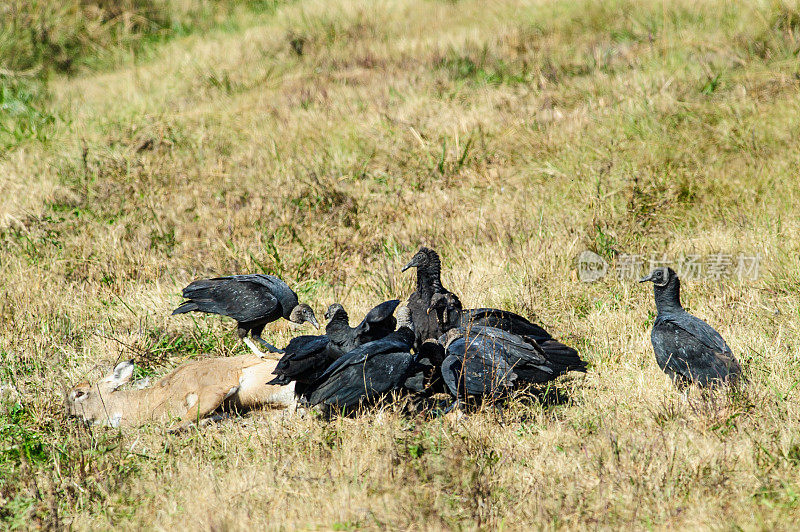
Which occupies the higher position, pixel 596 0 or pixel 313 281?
pixel 596 0

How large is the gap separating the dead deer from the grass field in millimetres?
147

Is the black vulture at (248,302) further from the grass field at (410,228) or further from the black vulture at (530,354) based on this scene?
the black vulture at (530,354)

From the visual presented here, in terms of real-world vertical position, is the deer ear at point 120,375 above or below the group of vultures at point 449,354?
below

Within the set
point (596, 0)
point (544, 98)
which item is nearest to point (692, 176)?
point (544, 98)

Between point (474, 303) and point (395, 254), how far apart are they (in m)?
1.08

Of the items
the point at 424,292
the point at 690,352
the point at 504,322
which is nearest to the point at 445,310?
the point at 424,292

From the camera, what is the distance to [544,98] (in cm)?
835

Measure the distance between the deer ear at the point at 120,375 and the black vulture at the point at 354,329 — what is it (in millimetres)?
1312

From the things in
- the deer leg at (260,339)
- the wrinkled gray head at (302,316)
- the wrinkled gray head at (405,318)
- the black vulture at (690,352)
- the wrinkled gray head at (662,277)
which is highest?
the wrinkled gray head at (662,277)

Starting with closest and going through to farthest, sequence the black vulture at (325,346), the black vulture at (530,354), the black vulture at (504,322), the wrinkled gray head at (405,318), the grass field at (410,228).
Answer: the grass field at (410,228) → the black vulture at (530,354) → the black vulture at (325,346) → the black vulture at (504,322) → the wrinkled gray head at (405,318)

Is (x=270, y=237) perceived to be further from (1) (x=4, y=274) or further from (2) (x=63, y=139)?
(2) (x=63, y=139)

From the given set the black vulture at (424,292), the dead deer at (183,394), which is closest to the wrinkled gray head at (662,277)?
the black vulture at (424,292)

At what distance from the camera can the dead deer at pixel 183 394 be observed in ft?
14.1

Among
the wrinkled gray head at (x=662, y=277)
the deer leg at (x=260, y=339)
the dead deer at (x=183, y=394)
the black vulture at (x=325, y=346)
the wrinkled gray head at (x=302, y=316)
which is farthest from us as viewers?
the deer leg at (x=260, y=339)
